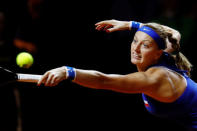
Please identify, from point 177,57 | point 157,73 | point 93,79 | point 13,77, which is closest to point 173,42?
point 177,57

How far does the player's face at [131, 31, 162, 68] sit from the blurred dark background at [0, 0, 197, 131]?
1.90m

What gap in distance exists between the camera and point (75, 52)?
15.5 ft

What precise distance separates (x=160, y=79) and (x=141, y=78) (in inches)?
8.4

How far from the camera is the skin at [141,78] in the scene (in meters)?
2.10

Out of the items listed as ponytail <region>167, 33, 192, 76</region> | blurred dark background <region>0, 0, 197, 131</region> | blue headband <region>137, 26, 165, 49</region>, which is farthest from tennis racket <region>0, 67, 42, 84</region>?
blurred dark background <region>0, 0, 197, 131</region>

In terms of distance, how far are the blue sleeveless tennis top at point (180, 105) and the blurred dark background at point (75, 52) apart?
1.88m

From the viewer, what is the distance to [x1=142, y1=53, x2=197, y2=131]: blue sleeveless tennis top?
2631mm

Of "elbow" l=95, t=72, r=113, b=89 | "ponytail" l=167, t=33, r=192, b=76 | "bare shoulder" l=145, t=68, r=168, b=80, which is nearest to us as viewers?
"elbow" l=95, t=72, r=113, b=89

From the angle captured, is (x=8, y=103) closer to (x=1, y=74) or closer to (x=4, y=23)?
(x=4, y=23)

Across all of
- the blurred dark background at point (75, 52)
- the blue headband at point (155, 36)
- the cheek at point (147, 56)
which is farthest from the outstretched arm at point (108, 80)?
the blurred dark background at point (75, 52)

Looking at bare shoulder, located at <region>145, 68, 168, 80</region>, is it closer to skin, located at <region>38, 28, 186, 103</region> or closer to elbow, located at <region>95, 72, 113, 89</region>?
skin, located at <region>38, 28, 186, 103</region>

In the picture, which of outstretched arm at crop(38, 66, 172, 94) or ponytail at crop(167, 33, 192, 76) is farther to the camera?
ponytail at crop(167, 33, 192, 76)

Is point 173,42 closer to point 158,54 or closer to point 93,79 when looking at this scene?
point 158,54

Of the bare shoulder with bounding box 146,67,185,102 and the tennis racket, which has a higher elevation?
the tennis racket
